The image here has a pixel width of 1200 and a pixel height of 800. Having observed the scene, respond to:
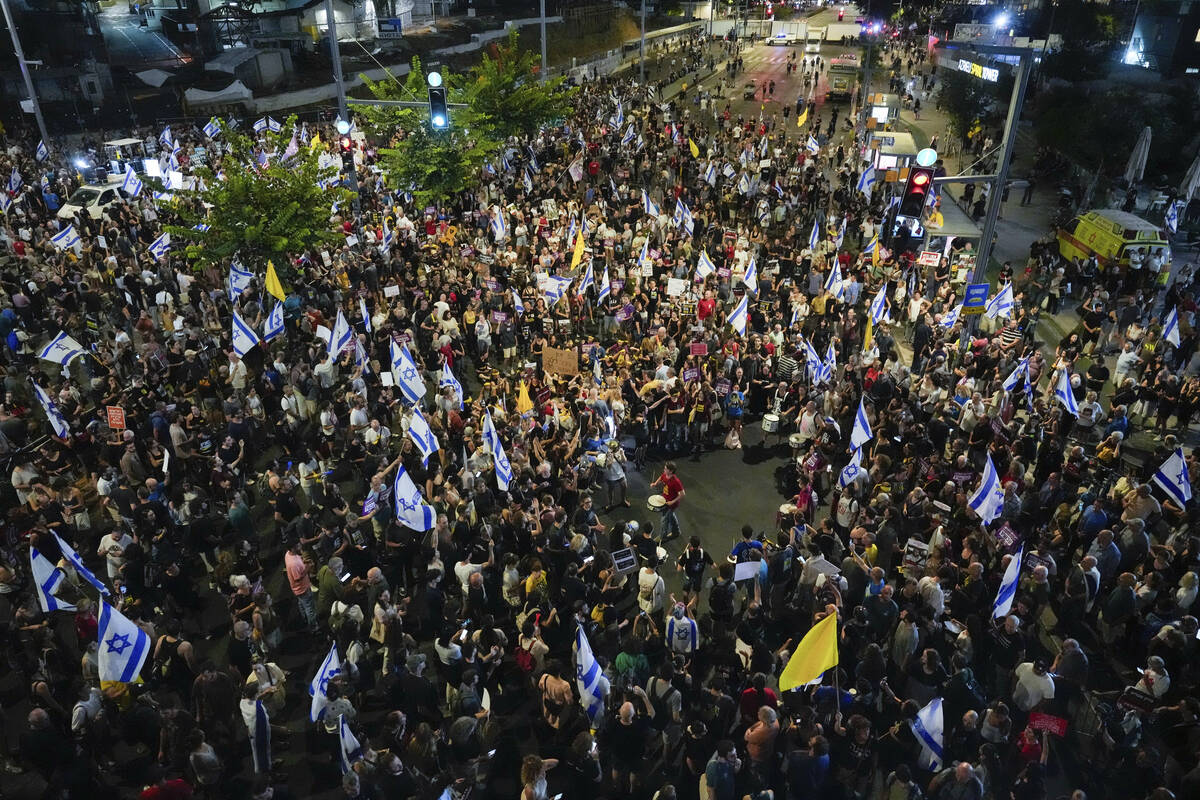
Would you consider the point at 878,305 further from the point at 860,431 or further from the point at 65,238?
the point at 65,238

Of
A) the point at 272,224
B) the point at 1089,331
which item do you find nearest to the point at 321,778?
the point at 272,224

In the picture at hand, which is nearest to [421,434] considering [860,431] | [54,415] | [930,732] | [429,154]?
[54,415]

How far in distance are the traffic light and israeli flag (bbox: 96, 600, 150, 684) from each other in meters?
14.0

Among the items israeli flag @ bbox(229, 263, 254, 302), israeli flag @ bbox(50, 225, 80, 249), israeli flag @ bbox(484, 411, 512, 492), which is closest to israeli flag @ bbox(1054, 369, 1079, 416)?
israeli flag @ bbox(484, 411, 512, 492)

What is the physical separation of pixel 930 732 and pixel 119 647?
8.93m

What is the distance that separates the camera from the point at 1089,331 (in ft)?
62.2

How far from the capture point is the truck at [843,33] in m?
93.1

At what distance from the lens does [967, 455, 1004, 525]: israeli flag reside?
11391 mm

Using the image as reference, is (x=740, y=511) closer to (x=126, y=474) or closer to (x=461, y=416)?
(x=461, y=416)

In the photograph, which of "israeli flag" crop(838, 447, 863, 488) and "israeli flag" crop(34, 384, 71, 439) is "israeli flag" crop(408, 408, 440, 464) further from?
"israeli flag" crop(838, 447, 863, 488)

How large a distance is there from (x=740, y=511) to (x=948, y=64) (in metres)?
51.1

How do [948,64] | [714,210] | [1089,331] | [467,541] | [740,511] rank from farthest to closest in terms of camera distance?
1. [948,64]
2. [714,210]
3. [1089,331]
4. [740,511]
5. [467,541]

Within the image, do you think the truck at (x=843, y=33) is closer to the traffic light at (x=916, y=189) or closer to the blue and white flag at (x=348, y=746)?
the traffic light at (x=916, y=189)

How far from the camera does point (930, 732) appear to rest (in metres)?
8.46
